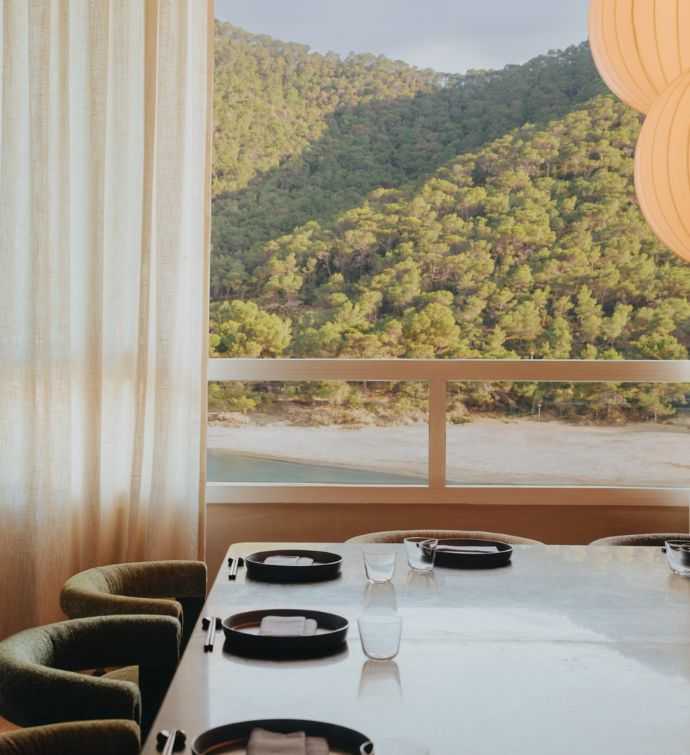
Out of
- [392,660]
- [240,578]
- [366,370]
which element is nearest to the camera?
[392,660]

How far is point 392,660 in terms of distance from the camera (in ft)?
5.07

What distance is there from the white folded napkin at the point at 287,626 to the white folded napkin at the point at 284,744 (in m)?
0.41

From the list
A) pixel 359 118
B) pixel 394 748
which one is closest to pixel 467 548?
pixel 394 748

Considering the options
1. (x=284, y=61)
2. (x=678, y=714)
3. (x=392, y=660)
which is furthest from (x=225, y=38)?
(x=678, y=714)

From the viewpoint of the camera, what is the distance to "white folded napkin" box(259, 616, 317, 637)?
65.9 inches

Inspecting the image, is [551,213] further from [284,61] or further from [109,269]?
[109,269]

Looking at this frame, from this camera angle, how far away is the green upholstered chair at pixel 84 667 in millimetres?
1628

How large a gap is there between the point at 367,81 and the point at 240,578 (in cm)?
312

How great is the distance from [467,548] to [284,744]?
134 centimetres

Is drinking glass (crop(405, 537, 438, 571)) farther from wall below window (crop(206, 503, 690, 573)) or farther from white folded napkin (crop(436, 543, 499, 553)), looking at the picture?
wall below window (crop(206, 503, 690, 573))

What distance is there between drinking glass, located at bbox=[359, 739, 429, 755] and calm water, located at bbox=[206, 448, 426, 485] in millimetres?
2872

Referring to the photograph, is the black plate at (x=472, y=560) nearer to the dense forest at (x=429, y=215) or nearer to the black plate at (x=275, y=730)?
the black plate at (x=275, y=730)

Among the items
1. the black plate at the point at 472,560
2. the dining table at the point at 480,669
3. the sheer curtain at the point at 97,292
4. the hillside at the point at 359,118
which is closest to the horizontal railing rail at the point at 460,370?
the sheer curtain at the point at 97,292

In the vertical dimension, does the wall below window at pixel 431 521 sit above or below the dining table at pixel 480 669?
below
